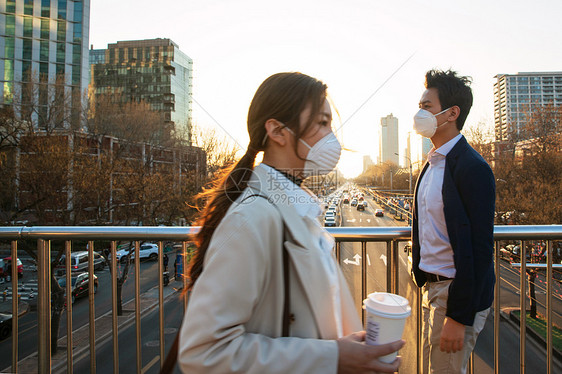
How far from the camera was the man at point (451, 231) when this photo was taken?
1915mm

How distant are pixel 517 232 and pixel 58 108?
3220 cm

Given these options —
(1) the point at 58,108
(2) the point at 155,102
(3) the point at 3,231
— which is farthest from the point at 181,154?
(2) the point at 155,102

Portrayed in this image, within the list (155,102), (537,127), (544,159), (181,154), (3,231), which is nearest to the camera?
(3,231)

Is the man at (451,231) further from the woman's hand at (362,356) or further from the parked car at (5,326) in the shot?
the parked car at (5,326)

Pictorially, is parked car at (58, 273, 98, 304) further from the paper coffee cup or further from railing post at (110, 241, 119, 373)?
the paper coffee cup

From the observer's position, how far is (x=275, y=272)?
3.61 feet

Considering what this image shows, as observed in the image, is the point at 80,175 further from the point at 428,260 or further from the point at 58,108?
the point at 428,260

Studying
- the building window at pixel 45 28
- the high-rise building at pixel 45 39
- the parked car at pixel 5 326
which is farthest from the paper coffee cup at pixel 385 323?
the building window at pixel 45 28

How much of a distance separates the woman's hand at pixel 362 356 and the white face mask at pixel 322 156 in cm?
64

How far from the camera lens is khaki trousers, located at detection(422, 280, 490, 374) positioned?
2033 mm

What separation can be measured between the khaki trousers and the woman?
1.04 metres

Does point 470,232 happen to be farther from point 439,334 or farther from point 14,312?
point 14,312

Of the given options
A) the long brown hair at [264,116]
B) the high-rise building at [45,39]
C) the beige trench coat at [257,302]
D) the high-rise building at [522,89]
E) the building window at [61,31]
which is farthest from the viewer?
the high-rise building at [522,89]

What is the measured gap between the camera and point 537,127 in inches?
1072
